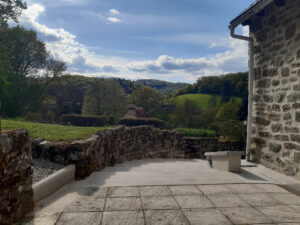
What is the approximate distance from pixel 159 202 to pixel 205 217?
0.59 metres

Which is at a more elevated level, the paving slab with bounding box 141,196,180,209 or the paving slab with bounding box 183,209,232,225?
the paving slab with bounding box 141,196,180,209

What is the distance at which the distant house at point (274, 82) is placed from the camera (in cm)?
427

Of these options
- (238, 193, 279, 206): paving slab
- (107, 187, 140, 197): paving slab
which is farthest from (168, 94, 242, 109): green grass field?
(107, 187, 140, 197): paving slab

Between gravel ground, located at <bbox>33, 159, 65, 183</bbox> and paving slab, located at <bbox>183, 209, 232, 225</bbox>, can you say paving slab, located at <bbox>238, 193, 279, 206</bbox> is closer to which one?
paving slab, located at <bbox>183, 209, 232, 225</bbox>

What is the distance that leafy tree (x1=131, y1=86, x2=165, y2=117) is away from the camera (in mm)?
34094

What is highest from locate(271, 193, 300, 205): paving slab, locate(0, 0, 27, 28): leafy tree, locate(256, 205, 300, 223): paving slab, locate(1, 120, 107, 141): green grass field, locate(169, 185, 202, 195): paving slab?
locate(0, 0, 27, 28): leafy tree

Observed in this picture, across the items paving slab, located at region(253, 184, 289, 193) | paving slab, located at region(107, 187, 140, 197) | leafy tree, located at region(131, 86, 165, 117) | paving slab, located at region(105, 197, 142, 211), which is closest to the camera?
paving slab, located at region(105, 197, 142, 211)

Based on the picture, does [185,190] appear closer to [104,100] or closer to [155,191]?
[155,191]

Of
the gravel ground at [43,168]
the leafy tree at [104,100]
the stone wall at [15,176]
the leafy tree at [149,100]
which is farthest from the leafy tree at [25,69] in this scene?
the stone wall at [15,176]

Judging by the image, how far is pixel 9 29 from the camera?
19.9 m

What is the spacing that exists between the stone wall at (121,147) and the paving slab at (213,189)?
1.93 metres

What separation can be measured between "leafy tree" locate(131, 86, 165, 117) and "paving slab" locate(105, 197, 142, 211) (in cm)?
3092

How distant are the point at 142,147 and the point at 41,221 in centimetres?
603

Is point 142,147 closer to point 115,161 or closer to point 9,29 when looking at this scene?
A: point 115,161
